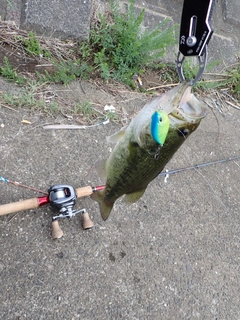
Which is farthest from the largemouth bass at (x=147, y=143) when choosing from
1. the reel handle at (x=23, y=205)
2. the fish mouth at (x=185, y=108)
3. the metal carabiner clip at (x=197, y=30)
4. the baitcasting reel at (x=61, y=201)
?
the reel handle at (x=23, y=205)

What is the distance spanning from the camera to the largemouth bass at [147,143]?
4.40 feet

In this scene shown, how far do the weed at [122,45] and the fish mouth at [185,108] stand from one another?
1715 millimetres

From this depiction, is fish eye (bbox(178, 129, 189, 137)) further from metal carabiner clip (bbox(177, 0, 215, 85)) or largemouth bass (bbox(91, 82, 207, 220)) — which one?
metal carabiner clip (bbox(177, 0, 215, 85))

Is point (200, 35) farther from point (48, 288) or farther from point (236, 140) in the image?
point (236, 140)

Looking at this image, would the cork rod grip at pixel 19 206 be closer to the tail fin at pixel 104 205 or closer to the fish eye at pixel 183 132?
the tail fin at pixel 104 205

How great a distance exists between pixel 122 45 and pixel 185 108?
196cm

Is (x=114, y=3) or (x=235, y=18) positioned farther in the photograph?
(x=235, y=18)

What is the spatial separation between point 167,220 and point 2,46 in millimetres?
1902

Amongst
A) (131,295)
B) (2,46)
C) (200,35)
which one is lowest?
(131,295)

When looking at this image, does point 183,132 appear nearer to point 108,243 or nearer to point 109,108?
point 108,243

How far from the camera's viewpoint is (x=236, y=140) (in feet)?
10.7

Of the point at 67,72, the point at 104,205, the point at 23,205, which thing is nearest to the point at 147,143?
the point at 104,205

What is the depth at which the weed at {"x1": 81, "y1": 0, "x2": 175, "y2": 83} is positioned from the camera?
302 centimetres

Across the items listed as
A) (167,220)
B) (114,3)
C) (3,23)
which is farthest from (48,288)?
(114,3)
